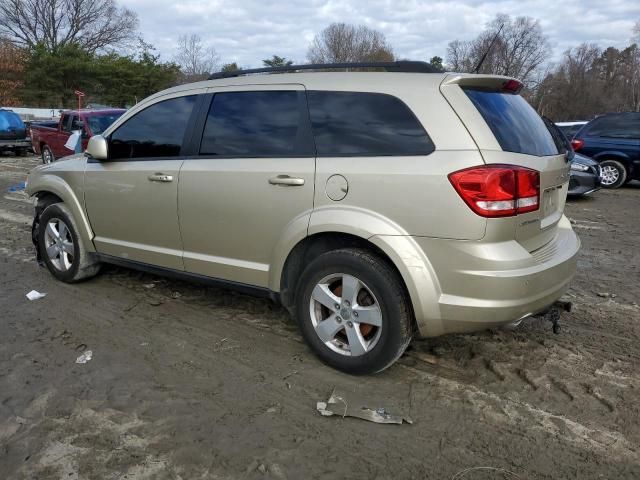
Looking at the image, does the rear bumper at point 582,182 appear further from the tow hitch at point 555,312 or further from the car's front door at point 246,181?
→ the car's front door at point 246,181

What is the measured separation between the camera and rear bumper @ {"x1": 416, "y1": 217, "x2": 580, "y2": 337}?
9.00ft

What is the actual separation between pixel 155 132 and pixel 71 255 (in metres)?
1.64

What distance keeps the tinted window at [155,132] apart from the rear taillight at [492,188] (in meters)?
2.24

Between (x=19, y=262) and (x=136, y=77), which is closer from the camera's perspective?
(x=19, y=262)

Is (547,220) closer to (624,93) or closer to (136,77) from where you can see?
(136,77)

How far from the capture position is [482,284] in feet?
9.05

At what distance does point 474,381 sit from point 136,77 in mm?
42198

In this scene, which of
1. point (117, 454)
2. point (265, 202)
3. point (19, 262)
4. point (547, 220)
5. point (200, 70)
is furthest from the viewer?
point (200, 70)

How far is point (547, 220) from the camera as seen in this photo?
3.15 metres

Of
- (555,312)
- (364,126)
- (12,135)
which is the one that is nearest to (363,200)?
(364,126)

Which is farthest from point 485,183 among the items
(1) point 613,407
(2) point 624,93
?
(2) point 624,93

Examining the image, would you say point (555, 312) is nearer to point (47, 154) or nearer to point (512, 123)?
point (512, 123)

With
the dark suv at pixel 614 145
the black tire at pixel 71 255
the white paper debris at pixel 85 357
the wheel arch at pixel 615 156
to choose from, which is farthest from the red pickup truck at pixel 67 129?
the wheel arch at pixel 615 156

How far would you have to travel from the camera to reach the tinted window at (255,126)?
339 centimetres
